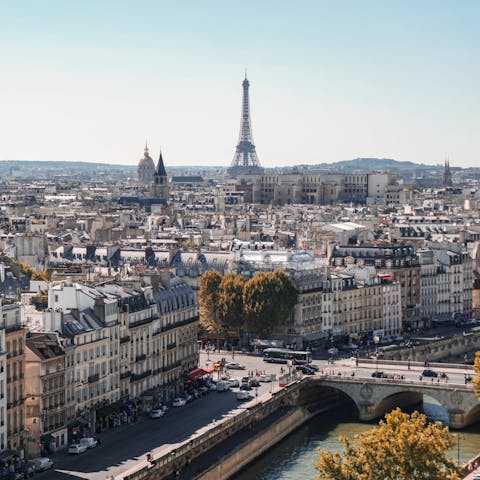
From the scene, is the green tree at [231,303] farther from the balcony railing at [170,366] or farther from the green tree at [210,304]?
the balcony railing at [170,366]

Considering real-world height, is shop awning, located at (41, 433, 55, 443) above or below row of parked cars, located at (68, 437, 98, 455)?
above

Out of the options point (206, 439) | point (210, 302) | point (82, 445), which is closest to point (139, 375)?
point (206, 439)

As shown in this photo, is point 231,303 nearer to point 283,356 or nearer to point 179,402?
point 283,356

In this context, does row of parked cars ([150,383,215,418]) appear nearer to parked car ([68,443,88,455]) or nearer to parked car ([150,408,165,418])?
parked car ([150,408,165,418])

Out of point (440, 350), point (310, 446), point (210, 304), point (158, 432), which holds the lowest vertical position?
point (310, 446)

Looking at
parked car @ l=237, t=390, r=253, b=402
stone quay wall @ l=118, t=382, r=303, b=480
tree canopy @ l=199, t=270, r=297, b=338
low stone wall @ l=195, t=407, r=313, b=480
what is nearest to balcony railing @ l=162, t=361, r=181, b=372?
parked car @ l=237, t=390, r=253, b=402

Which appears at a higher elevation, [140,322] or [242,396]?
[140,322]

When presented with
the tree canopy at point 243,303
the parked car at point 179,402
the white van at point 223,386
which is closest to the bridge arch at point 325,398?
the white van at point 223,386
